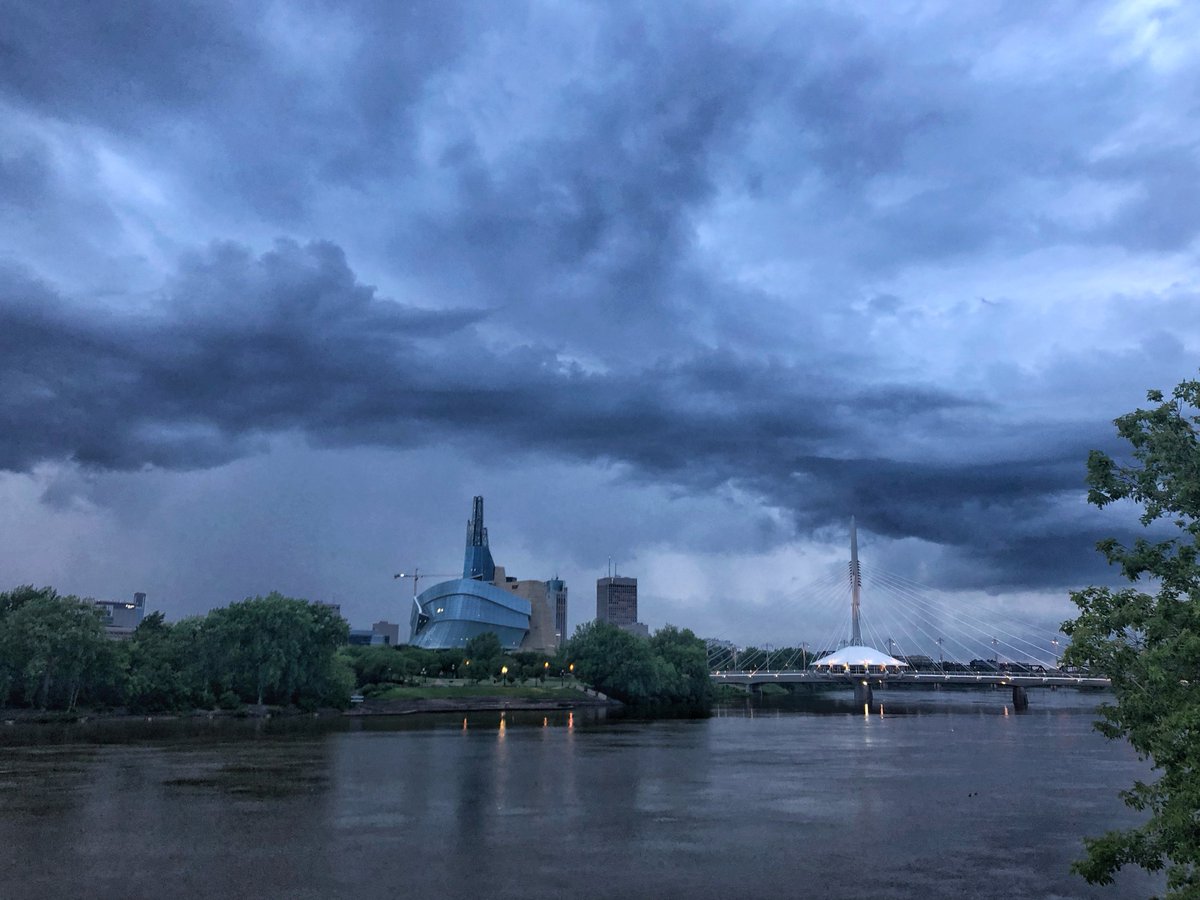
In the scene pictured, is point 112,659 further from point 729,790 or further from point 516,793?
point 729,790

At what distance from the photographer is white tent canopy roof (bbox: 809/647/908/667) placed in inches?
7195

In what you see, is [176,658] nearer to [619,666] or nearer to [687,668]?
[619,666]

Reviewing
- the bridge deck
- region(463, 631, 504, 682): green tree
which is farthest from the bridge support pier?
region(463, 631, 504, 682): green tree

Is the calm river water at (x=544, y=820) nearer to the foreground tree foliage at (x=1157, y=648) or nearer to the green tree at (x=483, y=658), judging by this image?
the foreground tree foliage at (x=1157, y=648)

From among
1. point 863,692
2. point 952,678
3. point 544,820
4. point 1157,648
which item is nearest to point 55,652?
point 544,820

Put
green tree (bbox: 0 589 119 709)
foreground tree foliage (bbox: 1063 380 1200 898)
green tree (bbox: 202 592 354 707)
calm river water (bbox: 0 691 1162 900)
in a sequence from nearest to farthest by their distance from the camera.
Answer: foreground tree foliage (bbox: 1063 380 1200 898), calm river water (bbox: 0 691 1162 900), green tree (bbox: 0 589 119 709), green tree (bbox: 202 592 354 707)

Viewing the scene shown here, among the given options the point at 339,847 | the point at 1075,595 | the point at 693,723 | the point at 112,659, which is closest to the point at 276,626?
the point at 112,659

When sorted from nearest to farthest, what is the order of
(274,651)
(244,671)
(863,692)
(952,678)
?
(274,651) → (244,671) → (952,678) → (863,692)

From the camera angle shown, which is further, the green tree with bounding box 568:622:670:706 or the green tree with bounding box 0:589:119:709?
the green tree with bounding box 568:622:670:706

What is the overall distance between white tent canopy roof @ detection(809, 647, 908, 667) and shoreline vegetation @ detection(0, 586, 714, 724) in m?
42.6

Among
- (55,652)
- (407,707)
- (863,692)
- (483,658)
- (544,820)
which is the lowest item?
(863,692)

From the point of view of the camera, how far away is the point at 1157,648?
1546 centimetres

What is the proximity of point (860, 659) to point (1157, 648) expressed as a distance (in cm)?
18090

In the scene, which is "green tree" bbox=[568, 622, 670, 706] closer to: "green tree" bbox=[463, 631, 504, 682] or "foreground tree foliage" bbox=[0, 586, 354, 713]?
"green tree" bbox=[463, 631, 504, 682]
